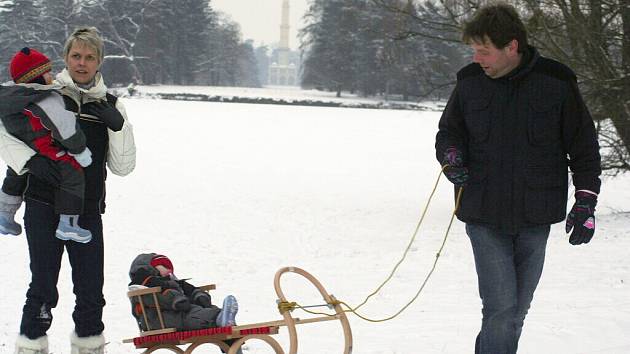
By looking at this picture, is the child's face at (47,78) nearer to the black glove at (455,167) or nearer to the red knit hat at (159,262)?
the red knit hat at (159,262)

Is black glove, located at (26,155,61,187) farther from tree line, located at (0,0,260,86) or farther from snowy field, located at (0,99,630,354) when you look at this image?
tree line, located at (0,0,260,86)

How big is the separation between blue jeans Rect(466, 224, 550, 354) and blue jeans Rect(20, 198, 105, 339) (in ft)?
6.73

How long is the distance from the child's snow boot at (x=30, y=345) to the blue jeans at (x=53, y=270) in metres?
0.02

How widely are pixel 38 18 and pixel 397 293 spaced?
67.2 metres

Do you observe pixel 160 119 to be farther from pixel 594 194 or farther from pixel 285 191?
pixel 594 194

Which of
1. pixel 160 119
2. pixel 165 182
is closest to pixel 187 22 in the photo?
pixel 160 119

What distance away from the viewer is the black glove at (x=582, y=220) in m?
3.51

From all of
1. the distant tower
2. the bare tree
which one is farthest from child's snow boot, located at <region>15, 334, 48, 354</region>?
the distant tower

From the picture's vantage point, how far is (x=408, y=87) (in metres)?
65.9

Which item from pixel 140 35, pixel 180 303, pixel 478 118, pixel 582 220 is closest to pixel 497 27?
pixel 478 118

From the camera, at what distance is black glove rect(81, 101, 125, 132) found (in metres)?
3.92

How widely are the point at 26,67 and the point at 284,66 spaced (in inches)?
5396

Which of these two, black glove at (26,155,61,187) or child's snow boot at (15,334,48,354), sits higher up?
black glove at (26,155,61,187)

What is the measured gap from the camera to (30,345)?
3945 mm
